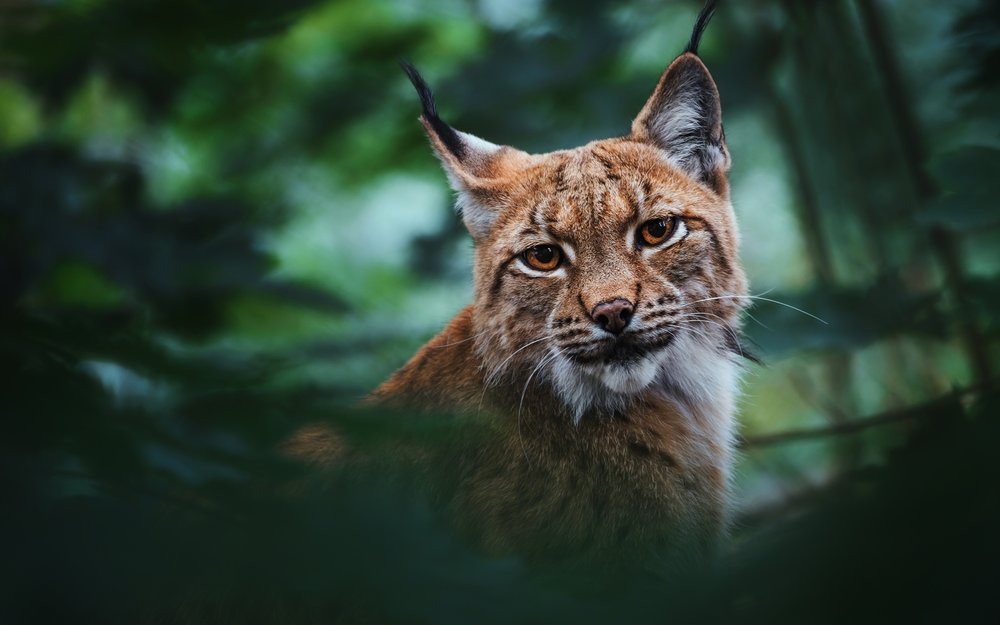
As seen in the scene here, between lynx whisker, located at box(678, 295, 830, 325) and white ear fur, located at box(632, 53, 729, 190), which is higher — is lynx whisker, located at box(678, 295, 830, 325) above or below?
below

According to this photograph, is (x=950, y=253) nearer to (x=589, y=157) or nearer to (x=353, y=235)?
(x=589, y=157)

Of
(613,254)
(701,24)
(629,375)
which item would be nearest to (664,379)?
(629,375)

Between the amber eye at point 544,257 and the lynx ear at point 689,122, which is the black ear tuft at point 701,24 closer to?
the lynx ear at point 689,122

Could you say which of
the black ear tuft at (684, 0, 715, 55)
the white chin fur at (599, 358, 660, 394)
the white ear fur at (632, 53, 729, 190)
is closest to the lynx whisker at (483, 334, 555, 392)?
the white chin fur at (599, 358, 660, 394)

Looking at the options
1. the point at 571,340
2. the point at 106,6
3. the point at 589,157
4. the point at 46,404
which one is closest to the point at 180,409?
the point at 46,404

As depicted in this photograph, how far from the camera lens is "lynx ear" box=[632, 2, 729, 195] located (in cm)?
372

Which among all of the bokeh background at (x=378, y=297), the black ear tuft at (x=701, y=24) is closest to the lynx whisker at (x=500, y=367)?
the bokeh background at (x=378, y=297)

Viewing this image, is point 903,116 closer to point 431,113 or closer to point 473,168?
point 473,168

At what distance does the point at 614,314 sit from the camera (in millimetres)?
3357

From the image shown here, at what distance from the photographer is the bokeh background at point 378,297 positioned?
2.59 ft

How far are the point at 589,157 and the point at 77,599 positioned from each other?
11.5ft

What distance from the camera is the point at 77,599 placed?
78 cm

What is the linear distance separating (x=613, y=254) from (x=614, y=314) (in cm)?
40

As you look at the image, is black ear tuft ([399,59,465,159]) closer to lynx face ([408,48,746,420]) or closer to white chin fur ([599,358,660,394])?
lynx face ([408,48,746,420])
